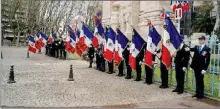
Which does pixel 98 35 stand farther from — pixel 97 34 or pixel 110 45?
pixel 110 45

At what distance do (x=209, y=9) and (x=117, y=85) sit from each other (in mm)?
34549

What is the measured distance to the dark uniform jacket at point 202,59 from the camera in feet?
36.8

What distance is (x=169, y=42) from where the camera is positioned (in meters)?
13.0

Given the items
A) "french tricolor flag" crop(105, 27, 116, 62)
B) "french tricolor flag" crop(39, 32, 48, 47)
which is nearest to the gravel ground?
"french tricolor flag" crop(105, 27, 116, 62)

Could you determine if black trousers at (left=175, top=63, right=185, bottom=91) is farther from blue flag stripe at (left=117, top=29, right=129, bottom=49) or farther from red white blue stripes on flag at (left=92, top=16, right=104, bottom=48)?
red white blue stripes on flag at (left=92, top=16, right=104, bottom=48)

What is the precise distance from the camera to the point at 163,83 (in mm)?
13508

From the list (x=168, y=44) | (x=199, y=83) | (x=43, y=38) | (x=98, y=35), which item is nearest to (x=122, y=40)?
(x=98, y=35)

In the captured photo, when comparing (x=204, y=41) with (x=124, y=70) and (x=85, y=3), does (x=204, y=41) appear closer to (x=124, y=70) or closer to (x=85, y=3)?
(x=124, y=70)

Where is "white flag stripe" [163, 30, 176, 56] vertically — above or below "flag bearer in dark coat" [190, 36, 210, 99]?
above

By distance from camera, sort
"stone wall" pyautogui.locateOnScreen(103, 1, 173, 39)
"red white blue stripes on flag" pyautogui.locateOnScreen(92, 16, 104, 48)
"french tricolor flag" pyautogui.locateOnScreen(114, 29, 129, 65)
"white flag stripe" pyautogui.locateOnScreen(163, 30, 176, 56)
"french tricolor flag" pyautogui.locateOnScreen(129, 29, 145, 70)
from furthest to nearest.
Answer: "stone wall" pyautogui.locateOnScreen(103, 1, 173, 39), "red white blue stripes on flag" pyautogui.locateOnScreen(92, 16, 104, 48), "french tricolor flag" pyautogui.locateOnScreen(114, 29, 129, 65), "french tricolor flag" pyautogui.locateOnScreen(129, 29, 145, 70), "white flag stripe" pyautogui.locateOnScreen(163, 30, 176, 56)

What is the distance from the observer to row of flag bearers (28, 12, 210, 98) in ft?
38.1

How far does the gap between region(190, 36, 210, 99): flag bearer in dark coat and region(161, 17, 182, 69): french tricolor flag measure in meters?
1.33

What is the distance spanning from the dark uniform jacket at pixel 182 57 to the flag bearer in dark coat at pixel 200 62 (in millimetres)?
737

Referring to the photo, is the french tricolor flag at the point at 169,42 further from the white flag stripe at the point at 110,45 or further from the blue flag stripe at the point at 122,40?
the white flag stripe at the point at 110,45
